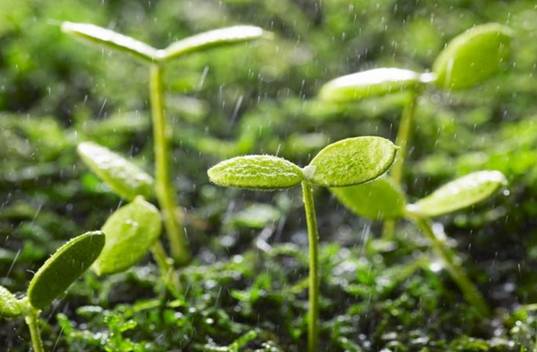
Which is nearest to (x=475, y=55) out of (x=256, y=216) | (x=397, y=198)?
(x=397, y=198)

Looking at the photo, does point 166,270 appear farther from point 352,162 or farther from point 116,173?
point 352,162

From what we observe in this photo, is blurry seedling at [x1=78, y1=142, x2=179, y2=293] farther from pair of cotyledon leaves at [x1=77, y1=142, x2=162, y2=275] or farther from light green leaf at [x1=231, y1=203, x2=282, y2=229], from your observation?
light green leaf at [x1=231, y1=203, x2=282, y2=229]

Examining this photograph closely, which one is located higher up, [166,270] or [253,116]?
[253,116]

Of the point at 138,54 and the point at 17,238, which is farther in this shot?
the point at 17,238

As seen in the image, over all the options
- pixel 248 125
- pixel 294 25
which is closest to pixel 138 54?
pixel 248 125

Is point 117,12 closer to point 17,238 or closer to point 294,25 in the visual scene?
point 294,25

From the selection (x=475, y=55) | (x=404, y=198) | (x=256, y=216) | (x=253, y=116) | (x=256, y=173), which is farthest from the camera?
(x=253, y=116)

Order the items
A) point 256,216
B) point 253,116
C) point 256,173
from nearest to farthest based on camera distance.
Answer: point 256,173
point 256,216
point 253,116

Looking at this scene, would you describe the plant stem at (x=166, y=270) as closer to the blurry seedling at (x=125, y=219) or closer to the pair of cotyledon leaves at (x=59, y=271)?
the blurry seedling at (x=125, y=219)
